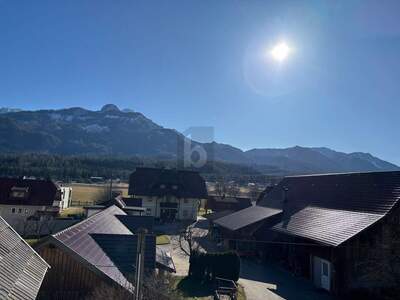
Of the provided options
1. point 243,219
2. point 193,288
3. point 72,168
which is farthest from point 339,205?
point 72,168

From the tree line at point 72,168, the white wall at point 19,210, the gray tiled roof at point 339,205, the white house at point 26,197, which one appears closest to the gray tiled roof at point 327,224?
the gray tiled roof at point 339,205

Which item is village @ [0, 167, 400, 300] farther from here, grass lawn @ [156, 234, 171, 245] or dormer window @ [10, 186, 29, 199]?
dormer window @ [10, 186, 29, 199]

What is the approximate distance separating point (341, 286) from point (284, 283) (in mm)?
3877

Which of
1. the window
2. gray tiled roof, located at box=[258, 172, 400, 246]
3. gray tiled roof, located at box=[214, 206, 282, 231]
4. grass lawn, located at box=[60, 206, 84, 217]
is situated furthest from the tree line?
the window

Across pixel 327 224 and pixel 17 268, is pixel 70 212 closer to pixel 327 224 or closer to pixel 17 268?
pixel 327 224

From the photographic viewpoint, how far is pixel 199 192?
53625mm

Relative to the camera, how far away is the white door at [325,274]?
19.8 metres

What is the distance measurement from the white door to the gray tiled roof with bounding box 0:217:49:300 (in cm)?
1661

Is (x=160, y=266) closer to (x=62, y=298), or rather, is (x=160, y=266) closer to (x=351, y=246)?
(x=62, y=298)

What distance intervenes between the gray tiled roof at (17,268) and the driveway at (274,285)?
40.5 ft

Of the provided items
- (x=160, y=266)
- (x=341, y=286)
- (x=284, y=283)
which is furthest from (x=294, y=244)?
(x=160, y=266)

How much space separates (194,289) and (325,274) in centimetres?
851

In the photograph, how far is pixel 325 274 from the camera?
2034cm

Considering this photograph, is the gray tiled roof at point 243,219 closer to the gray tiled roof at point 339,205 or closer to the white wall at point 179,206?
the gray tiled roof at point 339,205
